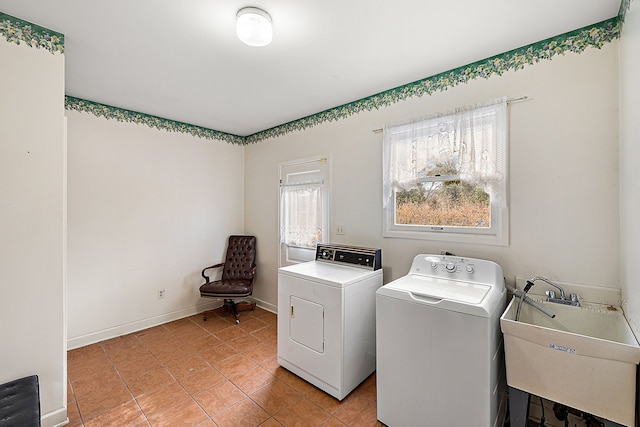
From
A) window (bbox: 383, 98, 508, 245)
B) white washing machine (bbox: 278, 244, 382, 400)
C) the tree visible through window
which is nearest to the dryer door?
white washing machine (bbox: 278, 244, 382, 400)

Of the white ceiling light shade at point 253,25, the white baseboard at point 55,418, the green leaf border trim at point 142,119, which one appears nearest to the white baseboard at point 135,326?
the white baseboard at point 55,418

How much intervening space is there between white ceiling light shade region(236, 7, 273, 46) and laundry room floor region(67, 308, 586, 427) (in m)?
2.50

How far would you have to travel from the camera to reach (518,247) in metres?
2.05

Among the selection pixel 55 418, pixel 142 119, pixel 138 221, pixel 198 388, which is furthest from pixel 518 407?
pixel 142 119

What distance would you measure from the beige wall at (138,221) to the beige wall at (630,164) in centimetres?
406

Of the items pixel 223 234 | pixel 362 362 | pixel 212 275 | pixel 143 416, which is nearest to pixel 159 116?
pixel 223 234

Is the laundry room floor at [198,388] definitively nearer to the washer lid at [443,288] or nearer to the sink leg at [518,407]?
the sink leg at [518,407]

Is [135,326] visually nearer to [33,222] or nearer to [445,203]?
[33,222]

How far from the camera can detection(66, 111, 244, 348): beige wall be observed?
2.99 metres

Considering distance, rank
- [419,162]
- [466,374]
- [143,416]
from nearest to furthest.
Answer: [466,374]
[143,416]
[419,162]

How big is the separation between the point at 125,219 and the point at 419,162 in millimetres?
3263

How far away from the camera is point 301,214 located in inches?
141

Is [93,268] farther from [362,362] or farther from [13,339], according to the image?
[362,362]

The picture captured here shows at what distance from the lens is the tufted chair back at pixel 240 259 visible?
400cm
